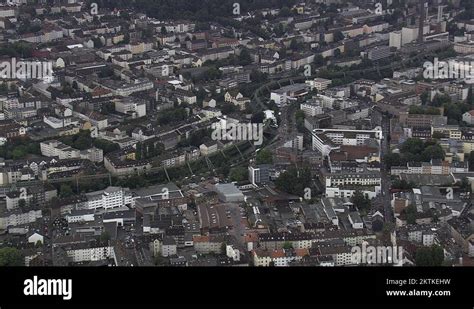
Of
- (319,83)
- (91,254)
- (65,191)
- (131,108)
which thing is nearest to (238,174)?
(65,191)

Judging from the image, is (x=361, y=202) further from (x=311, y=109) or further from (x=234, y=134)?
(x=311, y=109)

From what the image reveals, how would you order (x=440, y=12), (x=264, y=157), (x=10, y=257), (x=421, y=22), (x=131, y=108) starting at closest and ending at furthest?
(x=10, y=257)
(x=264, y=157)
(x=131, y=108)
(x=421, y=22)
(x=440, y=12)

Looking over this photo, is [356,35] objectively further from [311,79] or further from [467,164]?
[467,164]

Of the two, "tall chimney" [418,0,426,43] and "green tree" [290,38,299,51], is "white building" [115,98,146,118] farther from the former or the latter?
"tall chimney" [418,0,426,43]

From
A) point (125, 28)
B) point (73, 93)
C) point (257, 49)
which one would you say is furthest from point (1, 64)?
point (257, 49)
